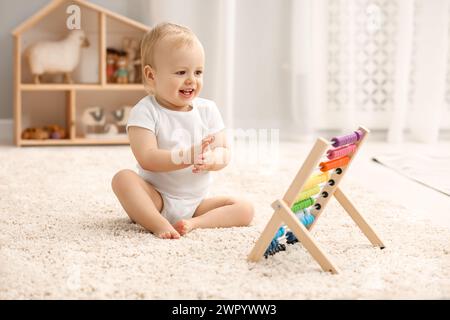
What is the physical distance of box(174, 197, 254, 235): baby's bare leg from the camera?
151 cm

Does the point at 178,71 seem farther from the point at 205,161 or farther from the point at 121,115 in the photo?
the point at 121,115

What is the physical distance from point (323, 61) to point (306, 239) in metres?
2.11

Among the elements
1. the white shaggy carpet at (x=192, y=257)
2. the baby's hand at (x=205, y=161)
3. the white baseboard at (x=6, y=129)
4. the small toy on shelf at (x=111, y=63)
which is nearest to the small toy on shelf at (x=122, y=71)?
the small toy on shelf at (x=111, y=63)

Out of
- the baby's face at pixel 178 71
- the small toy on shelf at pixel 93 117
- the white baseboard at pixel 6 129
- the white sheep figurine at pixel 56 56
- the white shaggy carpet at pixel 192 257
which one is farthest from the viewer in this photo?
the white baseboard at pixel 6 129

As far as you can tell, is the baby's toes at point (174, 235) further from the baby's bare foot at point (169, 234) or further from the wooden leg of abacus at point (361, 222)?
the wooden leg of abacus at point (361, 222)

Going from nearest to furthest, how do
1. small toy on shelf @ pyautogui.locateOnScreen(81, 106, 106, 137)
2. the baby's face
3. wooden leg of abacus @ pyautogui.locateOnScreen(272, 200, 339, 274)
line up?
wooden leg of abacus @ pyautogui.locateOnScreen(272, 200, 339, 274)
the baby's face
small toy on shelf @ pyautogui.locateOnScreen(81, 106, 106, 137)

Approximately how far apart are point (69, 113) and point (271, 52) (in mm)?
→ 926

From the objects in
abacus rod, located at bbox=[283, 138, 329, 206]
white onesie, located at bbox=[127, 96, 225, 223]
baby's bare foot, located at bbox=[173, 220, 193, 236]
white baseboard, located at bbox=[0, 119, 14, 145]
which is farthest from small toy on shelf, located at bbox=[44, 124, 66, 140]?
abacus rod, located at bbox=[283, 138, 329, 206]

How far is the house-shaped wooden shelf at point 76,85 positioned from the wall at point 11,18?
0.06 metres

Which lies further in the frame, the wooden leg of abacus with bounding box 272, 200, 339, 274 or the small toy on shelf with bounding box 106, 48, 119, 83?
the small toy on shelf with bounding box 106, 48, 119, 83

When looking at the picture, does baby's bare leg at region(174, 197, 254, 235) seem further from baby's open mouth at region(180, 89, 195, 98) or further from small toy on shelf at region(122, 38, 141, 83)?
small toy on shelf at region(122, 38, 141, 83)

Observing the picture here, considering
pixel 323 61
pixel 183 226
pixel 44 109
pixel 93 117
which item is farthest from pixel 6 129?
pixel 183 226

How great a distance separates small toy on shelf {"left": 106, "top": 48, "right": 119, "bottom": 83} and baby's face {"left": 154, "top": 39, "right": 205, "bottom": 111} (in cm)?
163

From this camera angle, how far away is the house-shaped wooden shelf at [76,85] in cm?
297
